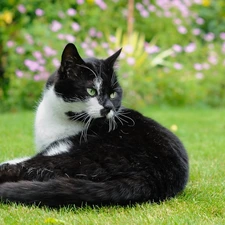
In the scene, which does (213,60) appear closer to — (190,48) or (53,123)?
(190,48)

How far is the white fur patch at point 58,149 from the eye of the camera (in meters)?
2.87

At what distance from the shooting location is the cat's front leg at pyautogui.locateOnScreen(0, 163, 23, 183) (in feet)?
8.86

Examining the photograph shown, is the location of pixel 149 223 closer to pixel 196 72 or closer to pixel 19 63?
pixel 19 63

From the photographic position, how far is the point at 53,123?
125 inches

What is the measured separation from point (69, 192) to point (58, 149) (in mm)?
513

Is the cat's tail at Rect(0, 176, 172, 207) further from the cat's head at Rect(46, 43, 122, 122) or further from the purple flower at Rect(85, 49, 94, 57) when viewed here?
the purple flower at Rect(85, 49, 94, 57)

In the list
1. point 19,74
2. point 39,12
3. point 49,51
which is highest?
point 39,12

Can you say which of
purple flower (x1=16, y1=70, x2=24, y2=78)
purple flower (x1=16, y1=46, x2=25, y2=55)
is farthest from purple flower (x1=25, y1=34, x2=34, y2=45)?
purple flower (x1=16, y1=70, x2=24, y2=78)

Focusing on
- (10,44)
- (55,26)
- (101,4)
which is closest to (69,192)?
(55,26)

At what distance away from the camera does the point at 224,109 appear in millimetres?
7445

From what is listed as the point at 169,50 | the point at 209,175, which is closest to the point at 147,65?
the point at 169,50

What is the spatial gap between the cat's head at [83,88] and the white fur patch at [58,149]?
0.21 meters

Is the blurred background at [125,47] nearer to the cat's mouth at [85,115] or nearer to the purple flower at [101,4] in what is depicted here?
the purple flower at [101,4]

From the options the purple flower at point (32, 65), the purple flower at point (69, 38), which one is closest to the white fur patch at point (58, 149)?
the purple flower at point (32, 65)
